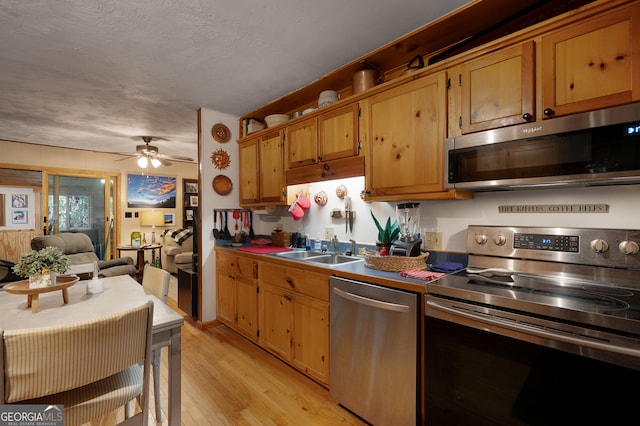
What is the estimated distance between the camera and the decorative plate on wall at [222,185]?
3.38 metres

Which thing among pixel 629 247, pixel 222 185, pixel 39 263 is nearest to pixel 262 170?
pixel 222 185

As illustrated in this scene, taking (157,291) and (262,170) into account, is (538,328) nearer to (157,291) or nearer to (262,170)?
(157,291)

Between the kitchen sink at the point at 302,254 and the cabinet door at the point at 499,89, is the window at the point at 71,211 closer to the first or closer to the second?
the kitchen sink at the point at 302,254

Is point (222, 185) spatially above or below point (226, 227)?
above

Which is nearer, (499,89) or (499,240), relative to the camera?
(499,89)

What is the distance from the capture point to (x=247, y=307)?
2.80 metres

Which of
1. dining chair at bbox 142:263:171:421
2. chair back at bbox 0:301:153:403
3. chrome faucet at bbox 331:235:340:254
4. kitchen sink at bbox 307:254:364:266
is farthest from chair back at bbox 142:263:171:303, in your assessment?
chrome faucet at bbox 331:235:340:254

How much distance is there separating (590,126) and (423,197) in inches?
32.0

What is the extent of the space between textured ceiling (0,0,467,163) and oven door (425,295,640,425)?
1.73m

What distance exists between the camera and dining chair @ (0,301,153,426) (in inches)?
35.4

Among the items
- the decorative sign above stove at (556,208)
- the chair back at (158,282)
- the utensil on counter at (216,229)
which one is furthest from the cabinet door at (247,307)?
the decorative sign above stove at (556,208)

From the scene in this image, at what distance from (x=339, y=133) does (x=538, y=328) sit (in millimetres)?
1719

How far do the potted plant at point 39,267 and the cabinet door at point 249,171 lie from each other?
181cm

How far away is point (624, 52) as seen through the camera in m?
1.18
